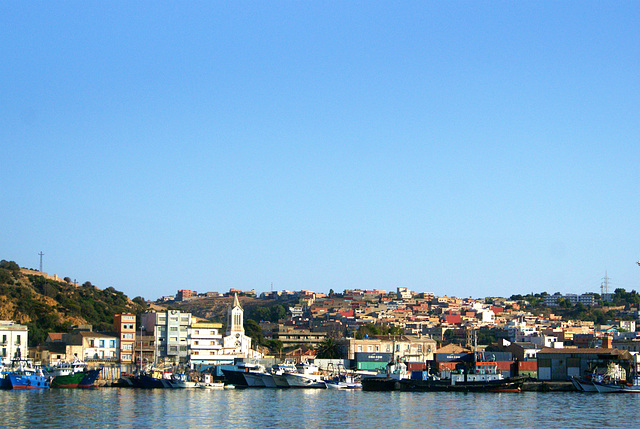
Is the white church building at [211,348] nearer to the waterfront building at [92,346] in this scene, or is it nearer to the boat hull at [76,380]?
the waterfront building at [92,346]

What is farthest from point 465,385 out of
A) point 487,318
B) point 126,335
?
point 487,318

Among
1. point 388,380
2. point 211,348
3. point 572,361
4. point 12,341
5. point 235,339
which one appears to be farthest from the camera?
point 235,339

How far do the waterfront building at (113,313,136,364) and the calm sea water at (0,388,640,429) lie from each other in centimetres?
1839

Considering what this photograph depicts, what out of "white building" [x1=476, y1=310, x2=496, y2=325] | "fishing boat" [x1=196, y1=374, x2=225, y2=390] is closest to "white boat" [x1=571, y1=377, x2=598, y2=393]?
"fishing boat" [x1=196, y1=374, x2=225, y2=390]

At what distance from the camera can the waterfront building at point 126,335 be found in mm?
95938

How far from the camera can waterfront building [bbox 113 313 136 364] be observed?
315ft

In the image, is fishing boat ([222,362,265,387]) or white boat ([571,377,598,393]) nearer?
white boat ([571,377,598,393])

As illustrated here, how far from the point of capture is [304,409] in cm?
5897

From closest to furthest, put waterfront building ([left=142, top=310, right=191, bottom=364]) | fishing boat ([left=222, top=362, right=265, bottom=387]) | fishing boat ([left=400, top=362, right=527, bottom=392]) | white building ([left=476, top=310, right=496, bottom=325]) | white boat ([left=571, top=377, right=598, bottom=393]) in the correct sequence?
fishing boat ([left=400, top=362, right=527, bottom=392]), white boat ([left=571, top=377, right=598, bottom=393]), fishing boat ([left=222, top=362, right=265, bottom=387]), waterfront building ([left=142, top=310, right=191, bottom=364]), white building ([left=476, top=310, right=496, bottom=325])

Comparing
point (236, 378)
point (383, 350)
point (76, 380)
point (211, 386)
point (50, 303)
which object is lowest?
point (211, 386)

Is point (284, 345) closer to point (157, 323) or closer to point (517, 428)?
point (157, 323)

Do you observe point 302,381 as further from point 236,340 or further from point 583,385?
point 583,385

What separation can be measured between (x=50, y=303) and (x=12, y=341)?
85.8 ft

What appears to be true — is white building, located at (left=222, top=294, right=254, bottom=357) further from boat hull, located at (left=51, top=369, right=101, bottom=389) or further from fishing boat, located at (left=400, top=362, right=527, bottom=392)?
fishing boat, located at (left=400, top=362, right=527, bottom=392)
